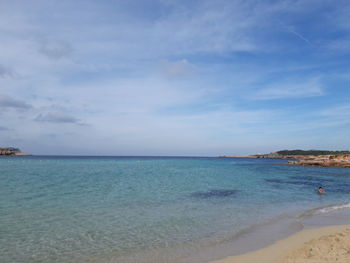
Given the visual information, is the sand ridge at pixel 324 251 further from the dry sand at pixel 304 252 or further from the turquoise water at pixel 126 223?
the turquoise water at pixel 126 223

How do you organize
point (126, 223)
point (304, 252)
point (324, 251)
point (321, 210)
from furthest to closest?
point (321, 210) → point (126, 223) → point (304, 252) → point (324, 251)

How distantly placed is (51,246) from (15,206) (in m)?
8.82

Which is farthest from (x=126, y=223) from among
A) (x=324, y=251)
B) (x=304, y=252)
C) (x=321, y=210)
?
(x=321, y=210)

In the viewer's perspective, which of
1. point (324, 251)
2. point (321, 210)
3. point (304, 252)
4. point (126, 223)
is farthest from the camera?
point (321, 210)

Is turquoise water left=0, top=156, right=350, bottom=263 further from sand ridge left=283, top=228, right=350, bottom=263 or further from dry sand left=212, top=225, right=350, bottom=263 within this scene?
sand ridge left=283, top=228, right=350, bottom=263

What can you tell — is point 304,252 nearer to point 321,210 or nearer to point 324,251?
point 324,251

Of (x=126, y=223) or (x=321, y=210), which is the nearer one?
(x=126, y=223)

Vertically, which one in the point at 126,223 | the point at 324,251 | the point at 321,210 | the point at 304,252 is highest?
the point at 324,251

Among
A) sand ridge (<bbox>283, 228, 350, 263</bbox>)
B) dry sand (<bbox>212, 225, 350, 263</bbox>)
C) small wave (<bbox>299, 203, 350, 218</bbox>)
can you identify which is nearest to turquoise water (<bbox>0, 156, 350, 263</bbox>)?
small wave (<bbox>299, 203, 350, 218</bbox>)

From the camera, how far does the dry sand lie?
27.3 ft

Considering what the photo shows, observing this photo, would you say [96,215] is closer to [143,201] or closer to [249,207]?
[143,201]

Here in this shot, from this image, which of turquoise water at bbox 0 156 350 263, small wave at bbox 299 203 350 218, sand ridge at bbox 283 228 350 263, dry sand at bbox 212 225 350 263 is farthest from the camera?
small wave at bbox 299 203 350 218

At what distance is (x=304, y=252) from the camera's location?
9.26m

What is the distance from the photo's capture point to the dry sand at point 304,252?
8328 millimetres
